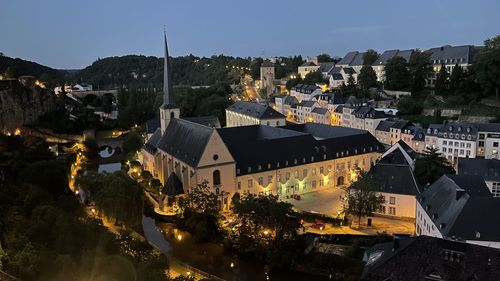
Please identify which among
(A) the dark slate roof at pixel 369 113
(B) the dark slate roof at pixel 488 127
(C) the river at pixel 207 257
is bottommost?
(C) the river at pixel 207 257

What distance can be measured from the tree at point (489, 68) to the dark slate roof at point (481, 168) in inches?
830

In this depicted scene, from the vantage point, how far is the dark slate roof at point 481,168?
36000 millimetres

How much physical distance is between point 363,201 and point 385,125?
90.9 feet

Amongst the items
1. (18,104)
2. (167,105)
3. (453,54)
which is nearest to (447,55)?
(453,54)

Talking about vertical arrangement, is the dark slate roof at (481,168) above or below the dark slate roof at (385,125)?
below

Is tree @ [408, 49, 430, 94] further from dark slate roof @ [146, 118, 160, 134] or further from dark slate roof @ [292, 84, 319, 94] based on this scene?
dark slate roof @ [146, 118, 160, 134]

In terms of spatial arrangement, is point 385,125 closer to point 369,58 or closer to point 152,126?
point 152,126

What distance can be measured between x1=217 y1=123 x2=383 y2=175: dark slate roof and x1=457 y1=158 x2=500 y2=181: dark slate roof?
9.92 metres

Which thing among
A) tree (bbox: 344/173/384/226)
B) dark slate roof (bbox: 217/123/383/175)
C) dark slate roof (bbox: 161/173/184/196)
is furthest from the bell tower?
tree (bbox: 344/173/384/226)

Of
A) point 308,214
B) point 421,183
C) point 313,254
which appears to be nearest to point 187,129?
point 308,214

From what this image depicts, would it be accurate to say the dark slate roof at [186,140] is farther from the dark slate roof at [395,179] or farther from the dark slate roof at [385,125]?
the dark slate roof at [385,125]

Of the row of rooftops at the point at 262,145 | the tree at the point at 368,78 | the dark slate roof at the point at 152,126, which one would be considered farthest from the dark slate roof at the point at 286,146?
the tree at the point at 368,78

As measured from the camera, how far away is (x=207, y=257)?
93.7 ft

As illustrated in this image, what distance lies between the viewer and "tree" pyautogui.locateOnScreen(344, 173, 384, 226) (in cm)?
3005
